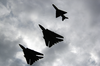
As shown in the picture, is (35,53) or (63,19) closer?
(35,53)

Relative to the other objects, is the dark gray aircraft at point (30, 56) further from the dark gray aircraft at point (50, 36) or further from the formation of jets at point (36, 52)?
the dark gray aircraft at point (50, 36)

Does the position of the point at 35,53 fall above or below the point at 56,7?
below

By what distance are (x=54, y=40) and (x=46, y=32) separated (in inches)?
249

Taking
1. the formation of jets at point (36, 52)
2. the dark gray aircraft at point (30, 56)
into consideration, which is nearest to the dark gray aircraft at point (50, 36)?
the formation of jets at point (36, 52)

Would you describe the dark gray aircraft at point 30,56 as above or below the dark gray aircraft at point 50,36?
below

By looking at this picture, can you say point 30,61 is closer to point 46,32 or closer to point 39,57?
point 39,57

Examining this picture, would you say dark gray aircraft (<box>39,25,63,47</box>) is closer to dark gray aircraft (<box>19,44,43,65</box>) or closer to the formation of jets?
the formation of jets

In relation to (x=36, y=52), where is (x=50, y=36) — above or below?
above

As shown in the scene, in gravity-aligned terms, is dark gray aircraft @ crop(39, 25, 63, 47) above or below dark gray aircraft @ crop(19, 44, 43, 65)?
above

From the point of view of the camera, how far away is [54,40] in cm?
4325

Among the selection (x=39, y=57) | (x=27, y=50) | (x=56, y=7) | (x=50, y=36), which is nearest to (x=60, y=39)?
(x=50, y=36)

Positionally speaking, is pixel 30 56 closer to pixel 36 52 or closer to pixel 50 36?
pixel 36 52

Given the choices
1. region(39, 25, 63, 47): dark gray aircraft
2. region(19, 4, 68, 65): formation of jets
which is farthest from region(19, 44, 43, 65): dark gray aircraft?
region(39, 25, 63, 47): dark gray aircraft

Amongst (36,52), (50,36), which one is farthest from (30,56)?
(50,36)
